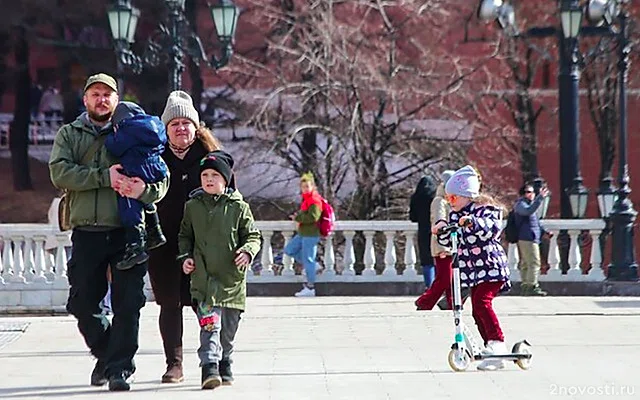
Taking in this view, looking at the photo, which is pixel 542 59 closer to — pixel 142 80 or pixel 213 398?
pixel 142 80

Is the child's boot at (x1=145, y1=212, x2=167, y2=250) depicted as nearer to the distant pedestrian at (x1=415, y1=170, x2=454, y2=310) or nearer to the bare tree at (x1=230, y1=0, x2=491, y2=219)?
the distant pedestrian at (x1=415, y1=170, x2=454, y2=310)

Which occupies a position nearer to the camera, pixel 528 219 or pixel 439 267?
pixel 439 267

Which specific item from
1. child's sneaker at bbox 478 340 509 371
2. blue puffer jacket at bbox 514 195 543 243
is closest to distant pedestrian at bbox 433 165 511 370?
child's sneaker at bbox 478 340 509 371

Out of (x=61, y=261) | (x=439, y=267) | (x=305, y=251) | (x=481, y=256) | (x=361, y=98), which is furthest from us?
(x=361, y=98)

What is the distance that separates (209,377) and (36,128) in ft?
117

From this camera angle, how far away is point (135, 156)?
29.7ft

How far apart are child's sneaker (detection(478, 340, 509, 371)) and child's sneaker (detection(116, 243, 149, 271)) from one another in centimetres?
256

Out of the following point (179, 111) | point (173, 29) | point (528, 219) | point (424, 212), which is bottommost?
point (528, 219)

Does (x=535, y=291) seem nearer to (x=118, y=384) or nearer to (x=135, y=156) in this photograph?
(x=118, y=384)

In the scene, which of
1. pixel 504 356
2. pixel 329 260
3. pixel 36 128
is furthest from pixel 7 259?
pixel 36 128

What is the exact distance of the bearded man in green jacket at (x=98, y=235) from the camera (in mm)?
9125

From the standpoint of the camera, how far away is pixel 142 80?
37250mm

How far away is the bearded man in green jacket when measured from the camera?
359 inches

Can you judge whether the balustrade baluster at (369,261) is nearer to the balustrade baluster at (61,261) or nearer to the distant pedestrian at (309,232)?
the distant pedestrian at (309,232)
